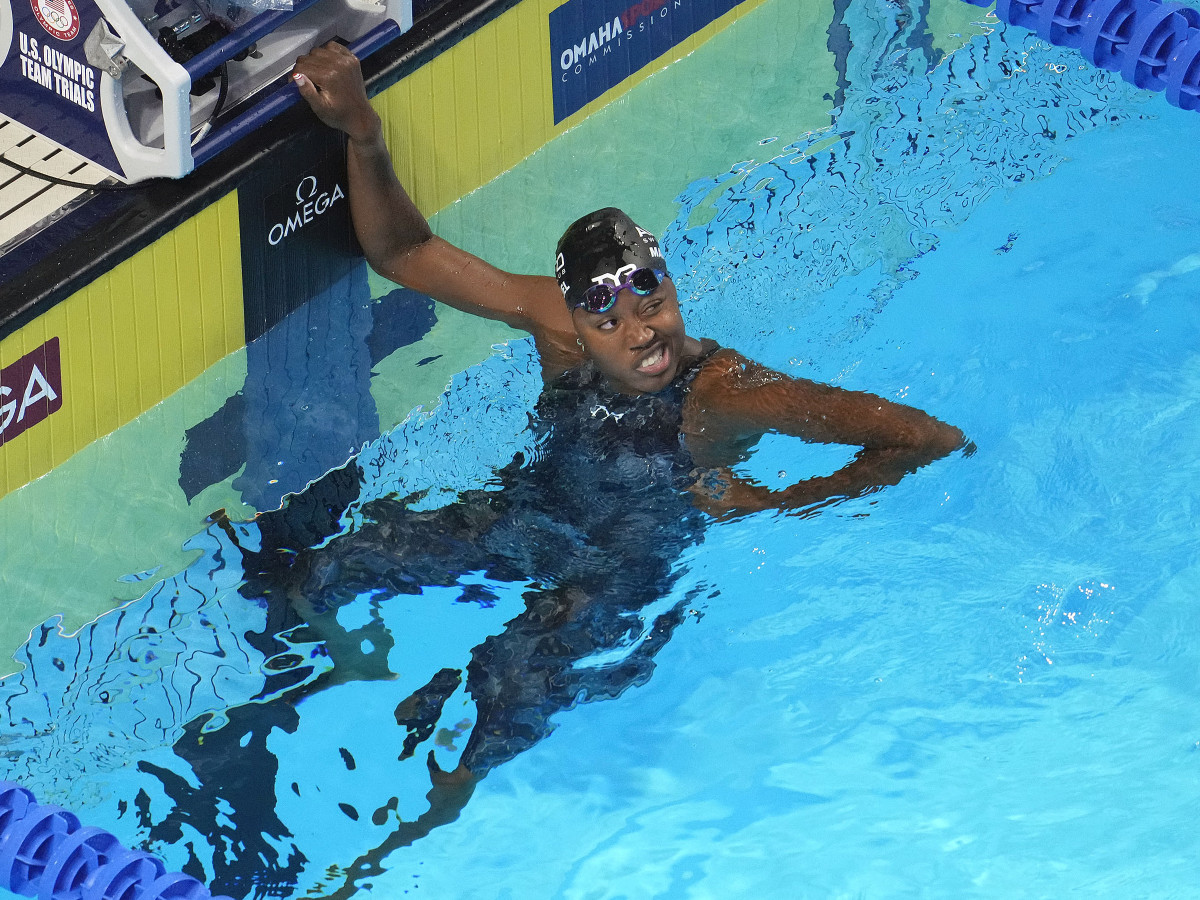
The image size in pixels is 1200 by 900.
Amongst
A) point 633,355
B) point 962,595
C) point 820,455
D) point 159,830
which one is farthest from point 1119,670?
point 159,830

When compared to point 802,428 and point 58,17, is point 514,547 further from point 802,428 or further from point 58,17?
point 58,17

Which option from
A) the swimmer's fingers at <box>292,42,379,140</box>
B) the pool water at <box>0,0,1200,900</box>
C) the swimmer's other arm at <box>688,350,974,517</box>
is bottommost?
the pool water at <box>0,0,1200,900</box>

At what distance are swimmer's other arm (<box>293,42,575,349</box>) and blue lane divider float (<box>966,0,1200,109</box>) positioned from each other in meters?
1.76

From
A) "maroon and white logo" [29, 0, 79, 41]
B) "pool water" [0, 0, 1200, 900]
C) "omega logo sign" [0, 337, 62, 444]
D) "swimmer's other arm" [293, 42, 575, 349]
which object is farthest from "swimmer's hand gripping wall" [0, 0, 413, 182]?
"pool water" [0, 0, 1200, 900]

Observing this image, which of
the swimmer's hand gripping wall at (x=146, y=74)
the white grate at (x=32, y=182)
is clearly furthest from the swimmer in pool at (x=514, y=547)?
the white grate at (x=32, y=182)

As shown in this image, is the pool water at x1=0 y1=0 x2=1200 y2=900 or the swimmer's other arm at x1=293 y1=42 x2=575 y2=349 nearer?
the pool water at x1=0 y1=0 x2=1200 y2=900

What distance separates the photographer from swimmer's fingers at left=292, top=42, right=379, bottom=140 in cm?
362

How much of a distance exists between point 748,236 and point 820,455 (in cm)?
77

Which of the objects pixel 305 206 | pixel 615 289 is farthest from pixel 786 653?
pixel 305 206

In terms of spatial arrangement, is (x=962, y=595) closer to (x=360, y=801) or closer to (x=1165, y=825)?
(x=1165, y=825)

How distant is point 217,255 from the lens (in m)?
3.71

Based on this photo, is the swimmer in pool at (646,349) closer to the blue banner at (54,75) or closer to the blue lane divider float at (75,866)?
the blue banner at (54,75)

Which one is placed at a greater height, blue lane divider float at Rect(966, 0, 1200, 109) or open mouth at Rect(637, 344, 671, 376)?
blue lane divider float at Rect(966, 0, 1200, 109)

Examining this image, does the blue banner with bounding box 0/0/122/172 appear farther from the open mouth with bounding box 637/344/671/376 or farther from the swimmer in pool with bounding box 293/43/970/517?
the open mouth with bounding box 637/344/671/376
